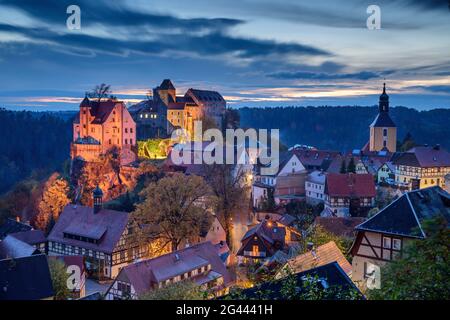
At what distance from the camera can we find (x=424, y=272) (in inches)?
296

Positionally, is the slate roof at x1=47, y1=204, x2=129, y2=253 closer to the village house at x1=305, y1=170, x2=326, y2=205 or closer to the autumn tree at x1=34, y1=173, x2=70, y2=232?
the autumn tree at x1=34, y1=173, x2=70, y2=232

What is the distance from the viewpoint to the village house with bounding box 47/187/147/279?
96.1ft

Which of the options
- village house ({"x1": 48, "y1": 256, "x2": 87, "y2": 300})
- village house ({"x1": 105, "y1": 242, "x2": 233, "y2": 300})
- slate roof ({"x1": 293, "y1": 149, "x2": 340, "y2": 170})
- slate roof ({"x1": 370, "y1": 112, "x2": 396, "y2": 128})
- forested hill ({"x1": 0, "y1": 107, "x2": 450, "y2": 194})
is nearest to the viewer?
village house ({"x1": 105, "y1": 242, "x2": 233, "y2": 300})

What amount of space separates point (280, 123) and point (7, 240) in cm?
8175

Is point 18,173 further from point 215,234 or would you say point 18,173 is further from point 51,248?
point 215,234

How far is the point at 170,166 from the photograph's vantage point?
4744 centimetres

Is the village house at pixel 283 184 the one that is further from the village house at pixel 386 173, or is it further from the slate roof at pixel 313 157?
the village house at pixel 386 173

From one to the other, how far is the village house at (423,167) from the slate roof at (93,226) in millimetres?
22327

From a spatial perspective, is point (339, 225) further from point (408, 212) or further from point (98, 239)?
point (98, 239)

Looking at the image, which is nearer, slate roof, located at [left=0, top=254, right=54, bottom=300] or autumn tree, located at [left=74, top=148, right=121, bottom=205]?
slate roof, located at [left=0, top=254, right=54, bottom=300]

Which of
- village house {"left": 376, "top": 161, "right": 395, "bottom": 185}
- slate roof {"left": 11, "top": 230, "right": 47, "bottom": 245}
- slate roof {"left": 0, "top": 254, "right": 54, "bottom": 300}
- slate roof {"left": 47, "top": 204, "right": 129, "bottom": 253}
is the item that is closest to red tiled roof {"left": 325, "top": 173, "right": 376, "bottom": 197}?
village house {"left": 376, "top": 161, "right": 395, "bottom": 185}

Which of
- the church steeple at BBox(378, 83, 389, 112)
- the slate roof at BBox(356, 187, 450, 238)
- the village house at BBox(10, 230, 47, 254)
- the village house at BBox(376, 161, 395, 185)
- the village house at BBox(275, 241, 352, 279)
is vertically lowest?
the village house at BBox(10, 230, 47, 254)

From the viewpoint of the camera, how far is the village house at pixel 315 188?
38219mm

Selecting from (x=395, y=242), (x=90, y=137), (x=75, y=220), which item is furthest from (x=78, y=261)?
(x=90, y=137)
